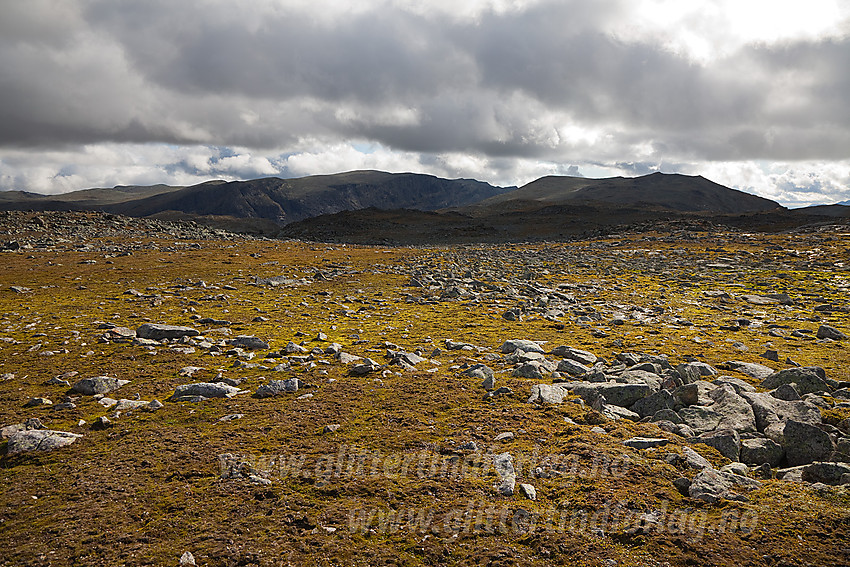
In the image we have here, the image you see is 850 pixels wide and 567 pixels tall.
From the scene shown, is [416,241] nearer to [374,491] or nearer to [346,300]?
[346,300]

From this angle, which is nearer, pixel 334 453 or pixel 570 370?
pixel 334 453

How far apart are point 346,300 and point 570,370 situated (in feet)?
46.4

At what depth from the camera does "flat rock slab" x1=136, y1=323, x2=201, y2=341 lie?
46.0ft

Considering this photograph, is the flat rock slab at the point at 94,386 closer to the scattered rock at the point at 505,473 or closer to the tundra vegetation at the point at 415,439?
the tundra vegetation at the point at 415,439

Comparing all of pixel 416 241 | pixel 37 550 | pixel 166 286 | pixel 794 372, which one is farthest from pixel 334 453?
pixel 416 241

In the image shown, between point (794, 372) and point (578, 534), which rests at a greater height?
point (794, 372)

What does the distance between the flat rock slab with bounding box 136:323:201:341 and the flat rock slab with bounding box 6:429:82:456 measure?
6.80 m

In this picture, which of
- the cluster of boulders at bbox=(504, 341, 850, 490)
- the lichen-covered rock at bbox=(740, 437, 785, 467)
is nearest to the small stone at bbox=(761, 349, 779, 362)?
the cluster of boulders at bbox=(504, 341, 850, 490)

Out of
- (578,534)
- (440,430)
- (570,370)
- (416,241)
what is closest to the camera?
(578,534)

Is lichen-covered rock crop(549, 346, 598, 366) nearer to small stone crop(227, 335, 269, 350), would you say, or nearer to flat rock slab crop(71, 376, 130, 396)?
small stone crop(227, 335, 269, 350)

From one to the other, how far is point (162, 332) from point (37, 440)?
24.0 ft

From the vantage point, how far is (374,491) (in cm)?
623

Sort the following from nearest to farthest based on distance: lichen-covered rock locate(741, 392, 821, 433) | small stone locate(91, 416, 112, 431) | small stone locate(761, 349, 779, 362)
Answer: small stone locate(91, 416, 112, 431)
lichen-covered rock locate(741, 392, 821, 433)
small stone locate(761, 349, 779, 362)

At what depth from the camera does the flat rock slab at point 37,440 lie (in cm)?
703
